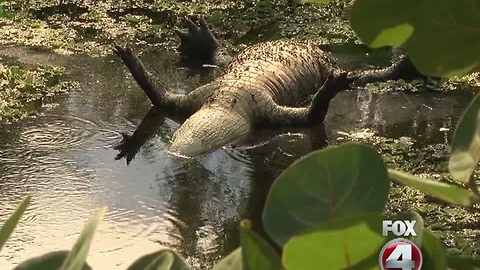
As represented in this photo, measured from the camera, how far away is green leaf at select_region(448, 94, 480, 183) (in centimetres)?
33

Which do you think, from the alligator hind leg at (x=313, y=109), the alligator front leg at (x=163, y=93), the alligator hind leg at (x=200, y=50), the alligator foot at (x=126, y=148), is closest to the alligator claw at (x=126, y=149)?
the alligator foot at (x=126, y=148)

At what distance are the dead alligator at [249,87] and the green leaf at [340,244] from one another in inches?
105

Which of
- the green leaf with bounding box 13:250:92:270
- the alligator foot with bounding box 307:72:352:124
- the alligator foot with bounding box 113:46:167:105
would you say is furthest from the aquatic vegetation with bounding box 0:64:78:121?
the green leaf with bounding box 13:250:92:270

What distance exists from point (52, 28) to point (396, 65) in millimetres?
1874

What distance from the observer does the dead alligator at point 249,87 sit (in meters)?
3.15

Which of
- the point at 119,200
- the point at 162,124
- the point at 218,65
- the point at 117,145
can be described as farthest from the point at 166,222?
the point at 218,65

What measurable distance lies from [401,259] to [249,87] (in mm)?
3281

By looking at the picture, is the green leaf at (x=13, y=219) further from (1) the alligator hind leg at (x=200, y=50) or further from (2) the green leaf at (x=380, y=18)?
(1) the alligator hind leg at (x=200, y=50)

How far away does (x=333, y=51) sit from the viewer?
429cm

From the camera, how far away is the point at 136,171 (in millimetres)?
2816

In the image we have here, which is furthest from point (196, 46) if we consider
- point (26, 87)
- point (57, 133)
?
point (57, 133)

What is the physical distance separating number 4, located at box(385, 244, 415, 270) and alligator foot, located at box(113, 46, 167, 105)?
10.6 feet

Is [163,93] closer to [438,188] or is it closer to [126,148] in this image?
[126,148]

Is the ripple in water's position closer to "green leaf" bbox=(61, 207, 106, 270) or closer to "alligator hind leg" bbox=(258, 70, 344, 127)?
"alligator hind leg" bbox=(258, 70, 344, 127)
